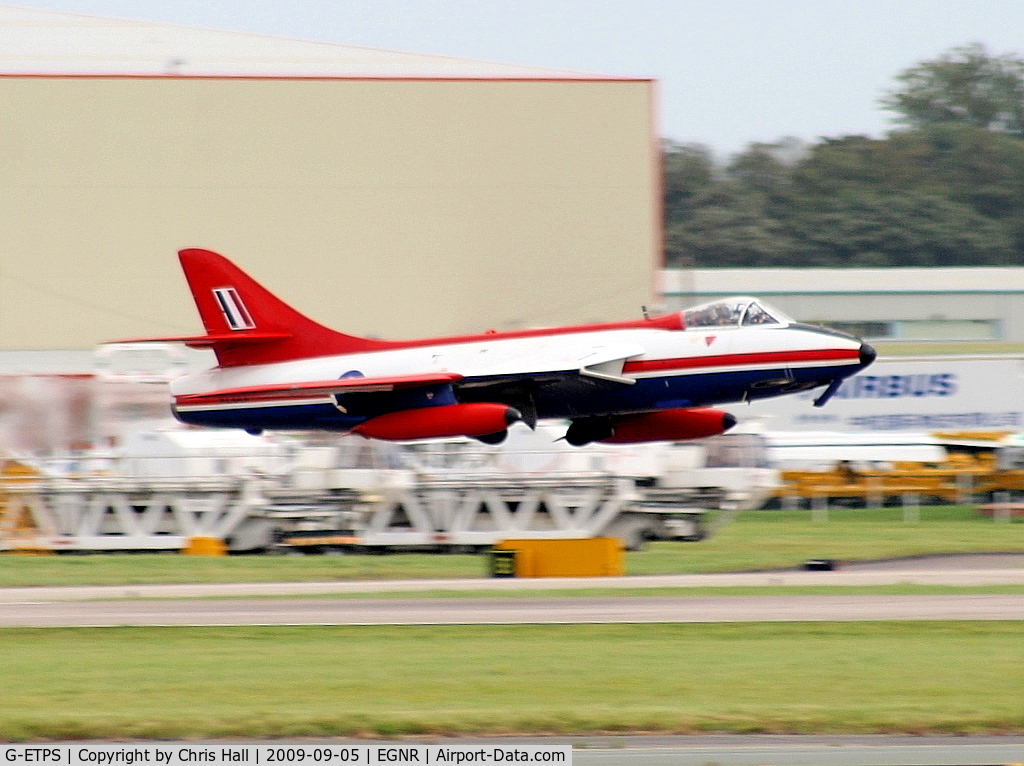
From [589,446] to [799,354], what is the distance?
7.03 meters

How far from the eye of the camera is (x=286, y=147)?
4653 cm

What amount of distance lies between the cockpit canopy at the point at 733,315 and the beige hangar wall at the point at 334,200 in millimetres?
22825

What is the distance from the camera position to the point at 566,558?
24.1 metres

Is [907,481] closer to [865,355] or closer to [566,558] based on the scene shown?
[865,355]

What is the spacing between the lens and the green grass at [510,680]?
11.7m

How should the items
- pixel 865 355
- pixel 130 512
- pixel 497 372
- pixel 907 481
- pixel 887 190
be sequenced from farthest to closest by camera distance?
pixel 887 190
pixel 907 481
pixel 130 512
pixel 497 372
pixel 865 355

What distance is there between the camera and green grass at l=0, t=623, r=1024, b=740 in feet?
38.3

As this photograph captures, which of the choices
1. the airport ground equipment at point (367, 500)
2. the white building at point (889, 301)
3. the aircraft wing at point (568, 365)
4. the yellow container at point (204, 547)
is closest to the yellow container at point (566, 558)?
the aircraft wing at point (568, 365)

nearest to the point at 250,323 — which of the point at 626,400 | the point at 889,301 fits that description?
the point at 626,400

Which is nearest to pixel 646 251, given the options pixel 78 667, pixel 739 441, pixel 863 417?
pixel 863 417

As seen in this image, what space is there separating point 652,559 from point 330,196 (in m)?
24.2

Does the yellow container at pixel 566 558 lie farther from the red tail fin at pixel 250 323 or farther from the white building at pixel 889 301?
the white building at pixel 889 301

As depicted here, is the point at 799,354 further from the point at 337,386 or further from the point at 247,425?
the point at 247,425
